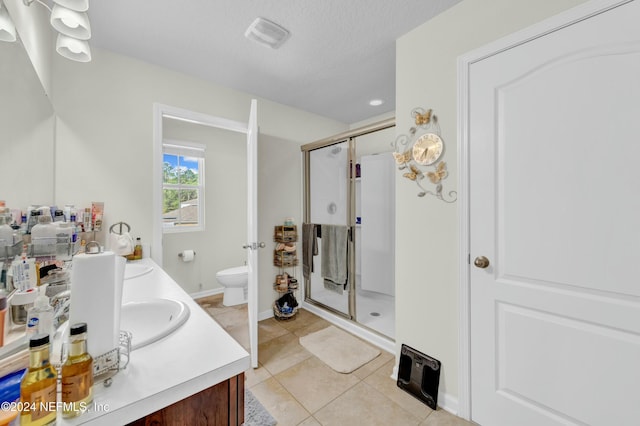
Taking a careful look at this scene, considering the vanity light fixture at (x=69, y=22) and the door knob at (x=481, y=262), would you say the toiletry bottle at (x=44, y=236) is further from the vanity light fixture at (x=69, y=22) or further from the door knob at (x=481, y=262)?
the door knob at (x=481, y=262)

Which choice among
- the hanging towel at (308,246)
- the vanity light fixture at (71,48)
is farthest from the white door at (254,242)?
the hanging towel at (308,246)

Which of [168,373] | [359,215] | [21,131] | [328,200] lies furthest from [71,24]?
[359,215]

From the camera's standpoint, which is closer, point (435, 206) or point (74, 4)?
point (74, 4)

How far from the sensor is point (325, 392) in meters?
1.65

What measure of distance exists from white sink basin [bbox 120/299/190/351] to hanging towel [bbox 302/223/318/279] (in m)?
1.93

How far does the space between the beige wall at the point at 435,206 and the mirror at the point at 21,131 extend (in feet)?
6.04

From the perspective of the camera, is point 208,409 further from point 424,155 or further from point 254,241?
point 424,155

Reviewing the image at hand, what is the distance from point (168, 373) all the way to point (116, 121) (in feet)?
6.70

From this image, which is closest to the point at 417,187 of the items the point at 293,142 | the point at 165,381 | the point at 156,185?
the point at 165,381

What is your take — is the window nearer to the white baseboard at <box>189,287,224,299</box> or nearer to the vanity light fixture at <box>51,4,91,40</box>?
the white baseboard at <box>189,287,224,299</box>

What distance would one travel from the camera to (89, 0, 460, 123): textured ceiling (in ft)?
4.92

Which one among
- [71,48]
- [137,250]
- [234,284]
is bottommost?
[234,284]

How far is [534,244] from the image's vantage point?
1225mm

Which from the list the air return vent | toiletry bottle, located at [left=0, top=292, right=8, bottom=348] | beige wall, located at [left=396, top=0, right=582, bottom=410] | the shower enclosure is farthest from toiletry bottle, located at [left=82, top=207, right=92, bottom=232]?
the air return vent
